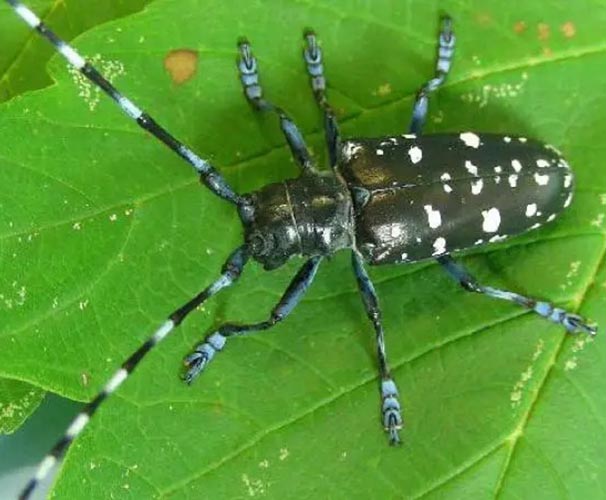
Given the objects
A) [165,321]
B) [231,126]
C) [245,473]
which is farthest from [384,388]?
[231,126]

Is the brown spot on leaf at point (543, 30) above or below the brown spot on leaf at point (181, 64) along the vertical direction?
below

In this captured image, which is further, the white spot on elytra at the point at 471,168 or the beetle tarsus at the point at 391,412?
the white spot on elytra at the point at 471,168

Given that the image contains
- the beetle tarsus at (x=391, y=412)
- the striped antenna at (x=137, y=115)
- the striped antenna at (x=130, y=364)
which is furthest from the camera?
the beetle tarsus at (x=391, y=412)

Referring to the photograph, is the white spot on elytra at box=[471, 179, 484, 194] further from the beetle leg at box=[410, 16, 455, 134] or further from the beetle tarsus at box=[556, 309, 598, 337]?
the beetle tarsus at box=[556, 309, 598, 337]

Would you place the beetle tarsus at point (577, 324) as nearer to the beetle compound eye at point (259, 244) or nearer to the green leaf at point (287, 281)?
the green leaf at point (287, 281)

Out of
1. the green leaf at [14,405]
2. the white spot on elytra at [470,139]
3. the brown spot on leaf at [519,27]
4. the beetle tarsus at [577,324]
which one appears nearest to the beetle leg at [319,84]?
the white spot on elytra at [470,139]

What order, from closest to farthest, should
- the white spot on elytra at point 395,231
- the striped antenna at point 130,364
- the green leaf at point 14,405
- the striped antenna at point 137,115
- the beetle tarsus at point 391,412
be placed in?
the striped antenna at point 130,364 < the striped antenna at point 137,115 < the beetle tarsus at point 391,412 < the white spot on elytra at point 395,231 < the green leaf at point 14,405
